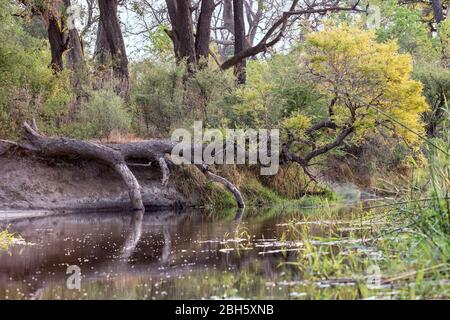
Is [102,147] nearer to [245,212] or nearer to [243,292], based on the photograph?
[245,212]

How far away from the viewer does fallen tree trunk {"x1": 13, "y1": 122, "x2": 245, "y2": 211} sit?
53.9 ft

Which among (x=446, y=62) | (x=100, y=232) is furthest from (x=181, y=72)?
(x=446, y=62)

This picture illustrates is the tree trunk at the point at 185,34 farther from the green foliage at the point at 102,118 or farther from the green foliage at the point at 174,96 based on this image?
the green foliage at the point at 102,118

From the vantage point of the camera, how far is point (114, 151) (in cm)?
1662

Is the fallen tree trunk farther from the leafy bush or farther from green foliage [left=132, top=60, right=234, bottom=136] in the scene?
green foliage [left=132, top=60, right=234, bottom=136]

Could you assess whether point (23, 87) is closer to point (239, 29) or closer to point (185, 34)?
point (185, 34)

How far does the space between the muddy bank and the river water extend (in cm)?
220

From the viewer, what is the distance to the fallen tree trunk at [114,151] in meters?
16.4

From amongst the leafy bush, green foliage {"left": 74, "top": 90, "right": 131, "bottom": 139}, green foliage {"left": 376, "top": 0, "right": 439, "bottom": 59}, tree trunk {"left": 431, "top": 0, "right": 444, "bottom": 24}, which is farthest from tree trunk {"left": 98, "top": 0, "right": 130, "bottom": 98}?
tree trunk {"left": 431, "top": 0, "right": 444, "bottom": 24}

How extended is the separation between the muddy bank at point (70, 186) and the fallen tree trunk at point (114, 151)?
33 centimetres

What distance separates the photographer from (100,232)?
1189 centimetres

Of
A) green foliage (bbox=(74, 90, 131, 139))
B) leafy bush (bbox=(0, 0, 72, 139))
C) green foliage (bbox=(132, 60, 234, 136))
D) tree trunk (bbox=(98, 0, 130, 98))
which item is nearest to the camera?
leafy bush (bbox=(0, 0, 72, 139))

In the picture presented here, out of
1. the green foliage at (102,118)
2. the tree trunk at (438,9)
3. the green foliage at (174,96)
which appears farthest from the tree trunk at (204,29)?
the tree trunk at (438,9)
